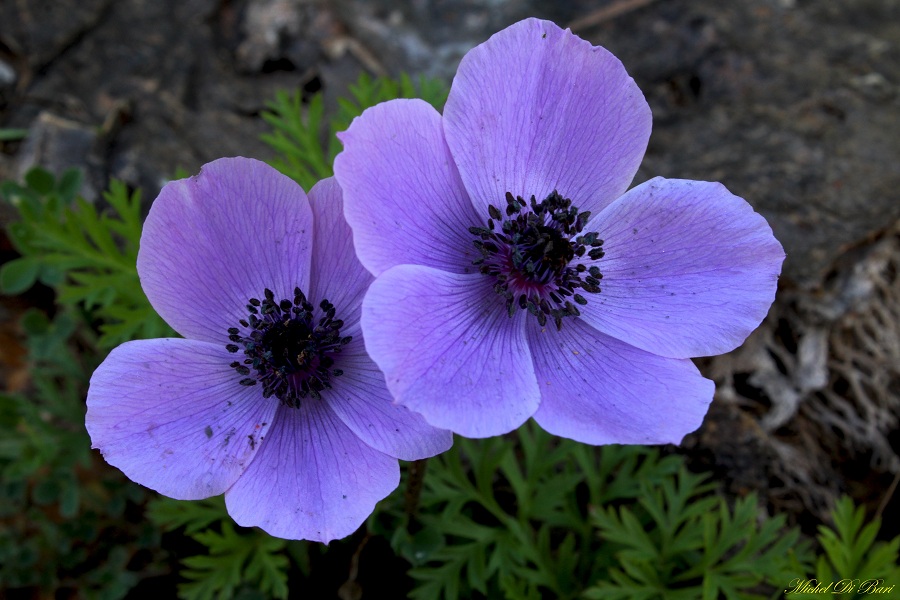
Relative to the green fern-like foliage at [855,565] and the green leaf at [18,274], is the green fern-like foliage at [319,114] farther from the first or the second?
the green fern-like foliage at [855,565]

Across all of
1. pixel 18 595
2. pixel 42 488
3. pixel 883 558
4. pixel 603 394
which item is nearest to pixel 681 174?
pixel 883 558

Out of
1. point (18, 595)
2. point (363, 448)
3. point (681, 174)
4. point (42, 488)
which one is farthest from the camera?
point (681, 174)

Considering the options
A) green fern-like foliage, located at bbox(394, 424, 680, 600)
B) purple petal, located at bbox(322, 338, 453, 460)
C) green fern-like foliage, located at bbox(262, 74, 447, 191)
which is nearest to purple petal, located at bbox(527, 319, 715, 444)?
purple petal, located at bbox(322, 338, 453, 460)

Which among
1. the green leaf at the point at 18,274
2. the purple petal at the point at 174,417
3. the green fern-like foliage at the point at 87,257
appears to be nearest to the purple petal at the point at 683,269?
the purple petal at the point at 174,417

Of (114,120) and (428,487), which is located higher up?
(114,120)

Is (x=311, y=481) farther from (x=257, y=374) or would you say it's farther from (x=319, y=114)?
(x=319, y=114)

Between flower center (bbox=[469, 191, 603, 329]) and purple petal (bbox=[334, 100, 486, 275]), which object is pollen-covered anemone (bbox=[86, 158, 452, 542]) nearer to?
purple petal (bbox=[334, 100, 486, 275])

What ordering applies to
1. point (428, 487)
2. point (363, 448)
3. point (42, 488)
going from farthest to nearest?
point (42, 488) → point (428, 487) → point (363, 448)

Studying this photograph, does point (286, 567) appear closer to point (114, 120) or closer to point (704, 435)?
point (704, 435)

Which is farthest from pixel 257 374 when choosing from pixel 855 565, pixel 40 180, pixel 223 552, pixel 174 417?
pixel 855 565
